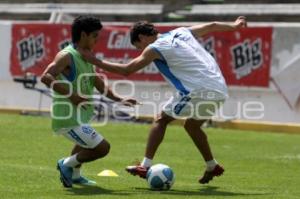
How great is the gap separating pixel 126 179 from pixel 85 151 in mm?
1274

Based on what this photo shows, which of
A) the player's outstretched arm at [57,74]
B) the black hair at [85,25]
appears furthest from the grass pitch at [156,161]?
the black hair at [85,25]

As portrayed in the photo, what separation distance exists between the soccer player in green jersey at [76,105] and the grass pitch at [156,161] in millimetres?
378

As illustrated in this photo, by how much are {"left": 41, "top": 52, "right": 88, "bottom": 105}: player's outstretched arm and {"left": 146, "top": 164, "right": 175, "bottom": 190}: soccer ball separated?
1.15 m

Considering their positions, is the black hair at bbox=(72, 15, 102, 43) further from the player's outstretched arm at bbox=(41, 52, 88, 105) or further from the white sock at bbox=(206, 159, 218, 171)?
the white sock at bbox=(206, 159, 218, 171)

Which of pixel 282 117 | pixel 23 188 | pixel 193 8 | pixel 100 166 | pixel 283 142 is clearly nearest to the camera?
pixel 23 188

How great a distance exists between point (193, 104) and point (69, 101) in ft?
4.84

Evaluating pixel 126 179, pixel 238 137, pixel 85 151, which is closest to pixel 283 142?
pixel 238 137

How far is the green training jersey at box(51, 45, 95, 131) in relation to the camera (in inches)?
391

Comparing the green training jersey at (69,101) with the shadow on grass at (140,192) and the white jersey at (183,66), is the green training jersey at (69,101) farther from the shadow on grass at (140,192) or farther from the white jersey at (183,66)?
the white jersey at (183,66)

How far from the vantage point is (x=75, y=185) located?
10.3 meters

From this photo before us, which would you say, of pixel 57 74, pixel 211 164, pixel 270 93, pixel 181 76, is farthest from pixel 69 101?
pixel 270 93

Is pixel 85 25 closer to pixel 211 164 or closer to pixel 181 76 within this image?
pixel 181 76

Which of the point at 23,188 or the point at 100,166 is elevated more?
the point at 23,188

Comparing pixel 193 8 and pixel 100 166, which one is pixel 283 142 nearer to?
pixel 100 166
